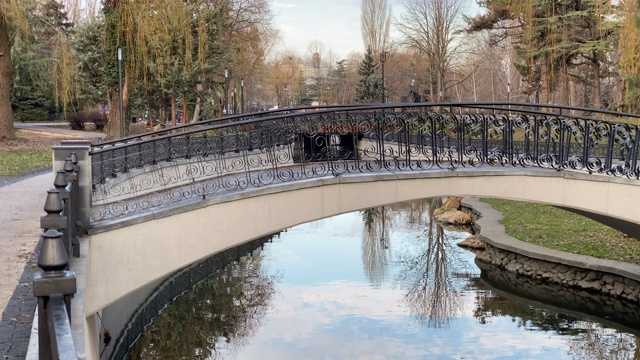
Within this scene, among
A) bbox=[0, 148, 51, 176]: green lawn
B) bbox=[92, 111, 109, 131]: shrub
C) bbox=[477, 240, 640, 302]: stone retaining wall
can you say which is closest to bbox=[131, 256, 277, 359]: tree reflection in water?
bbox=[477, 240, 640, 302]: stone retaining wall

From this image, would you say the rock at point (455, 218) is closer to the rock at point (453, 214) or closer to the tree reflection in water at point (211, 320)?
the rock at point (453, 214)

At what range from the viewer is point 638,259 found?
50.0ft

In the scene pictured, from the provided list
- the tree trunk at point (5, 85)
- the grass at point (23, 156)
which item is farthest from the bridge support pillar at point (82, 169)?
the tree trunk at point (5, 85)

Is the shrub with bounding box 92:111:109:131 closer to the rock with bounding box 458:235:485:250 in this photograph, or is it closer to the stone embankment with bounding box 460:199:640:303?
the rock with bounding box 458:235:485:250

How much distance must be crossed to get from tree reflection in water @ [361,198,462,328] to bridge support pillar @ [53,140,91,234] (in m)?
8.51

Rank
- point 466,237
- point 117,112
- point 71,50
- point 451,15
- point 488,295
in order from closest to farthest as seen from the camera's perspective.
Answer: point 488,295
point 466,237
point 71,50
point 117,112
point 451,15

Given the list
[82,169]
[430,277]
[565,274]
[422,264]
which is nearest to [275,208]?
[82,169]

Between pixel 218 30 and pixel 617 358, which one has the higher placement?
pixel 218 30

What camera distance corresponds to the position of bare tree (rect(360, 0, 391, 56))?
60375 mm

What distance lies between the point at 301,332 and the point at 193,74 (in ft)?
62.3

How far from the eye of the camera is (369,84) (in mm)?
59500

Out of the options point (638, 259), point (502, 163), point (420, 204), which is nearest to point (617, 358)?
point (638, 259)

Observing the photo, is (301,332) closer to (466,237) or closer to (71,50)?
(466,237)

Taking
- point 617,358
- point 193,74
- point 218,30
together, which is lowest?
point 617,358
